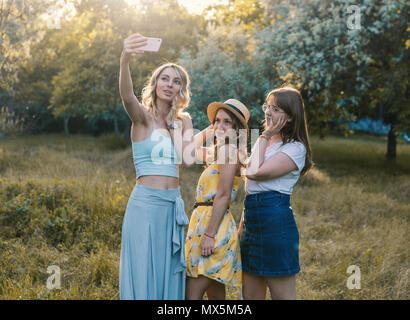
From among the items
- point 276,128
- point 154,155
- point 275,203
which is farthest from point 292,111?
point 154,155

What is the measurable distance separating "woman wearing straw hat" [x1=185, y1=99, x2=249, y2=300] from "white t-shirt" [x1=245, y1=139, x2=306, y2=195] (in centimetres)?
17

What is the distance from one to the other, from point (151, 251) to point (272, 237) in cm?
82

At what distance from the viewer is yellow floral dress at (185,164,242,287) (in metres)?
2.44

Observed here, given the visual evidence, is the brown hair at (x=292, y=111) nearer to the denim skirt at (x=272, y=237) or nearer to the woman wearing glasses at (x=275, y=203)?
the woman wearing glasses at (x=275, y=203)

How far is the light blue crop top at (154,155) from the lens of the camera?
98.3 inches

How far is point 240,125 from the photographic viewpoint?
2.61 m

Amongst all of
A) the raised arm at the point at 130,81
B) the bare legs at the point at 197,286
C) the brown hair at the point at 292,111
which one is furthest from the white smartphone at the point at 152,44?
Answer: the bare legs at the point at 197,286

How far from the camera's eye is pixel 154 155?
8.18 feet

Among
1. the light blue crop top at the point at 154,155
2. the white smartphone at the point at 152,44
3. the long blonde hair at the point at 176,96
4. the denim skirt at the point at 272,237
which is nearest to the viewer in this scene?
the white smartphone at the point at 152,44

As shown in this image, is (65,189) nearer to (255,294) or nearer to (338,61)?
(255,294)

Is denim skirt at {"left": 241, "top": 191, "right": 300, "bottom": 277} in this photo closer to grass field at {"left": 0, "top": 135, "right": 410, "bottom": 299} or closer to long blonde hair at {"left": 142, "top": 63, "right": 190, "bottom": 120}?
long blonde hair at {"left": 142, "top": 63, "right": 190, "bottom": 120}

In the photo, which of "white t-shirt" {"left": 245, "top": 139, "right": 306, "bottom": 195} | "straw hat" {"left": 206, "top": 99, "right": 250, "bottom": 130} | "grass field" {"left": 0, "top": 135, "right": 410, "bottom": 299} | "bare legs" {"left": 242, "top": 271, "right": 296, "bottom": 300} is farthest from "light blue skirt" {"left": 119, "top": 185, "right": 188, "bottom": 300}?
"grass field" {"left": 0, "top": 135, "right": 410, "bottom": 299}

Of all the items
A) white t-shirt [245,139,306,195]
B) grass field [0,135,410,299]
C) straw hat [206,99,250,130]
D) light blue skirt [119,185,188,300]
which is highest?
straw hat [206,99,250,130]
